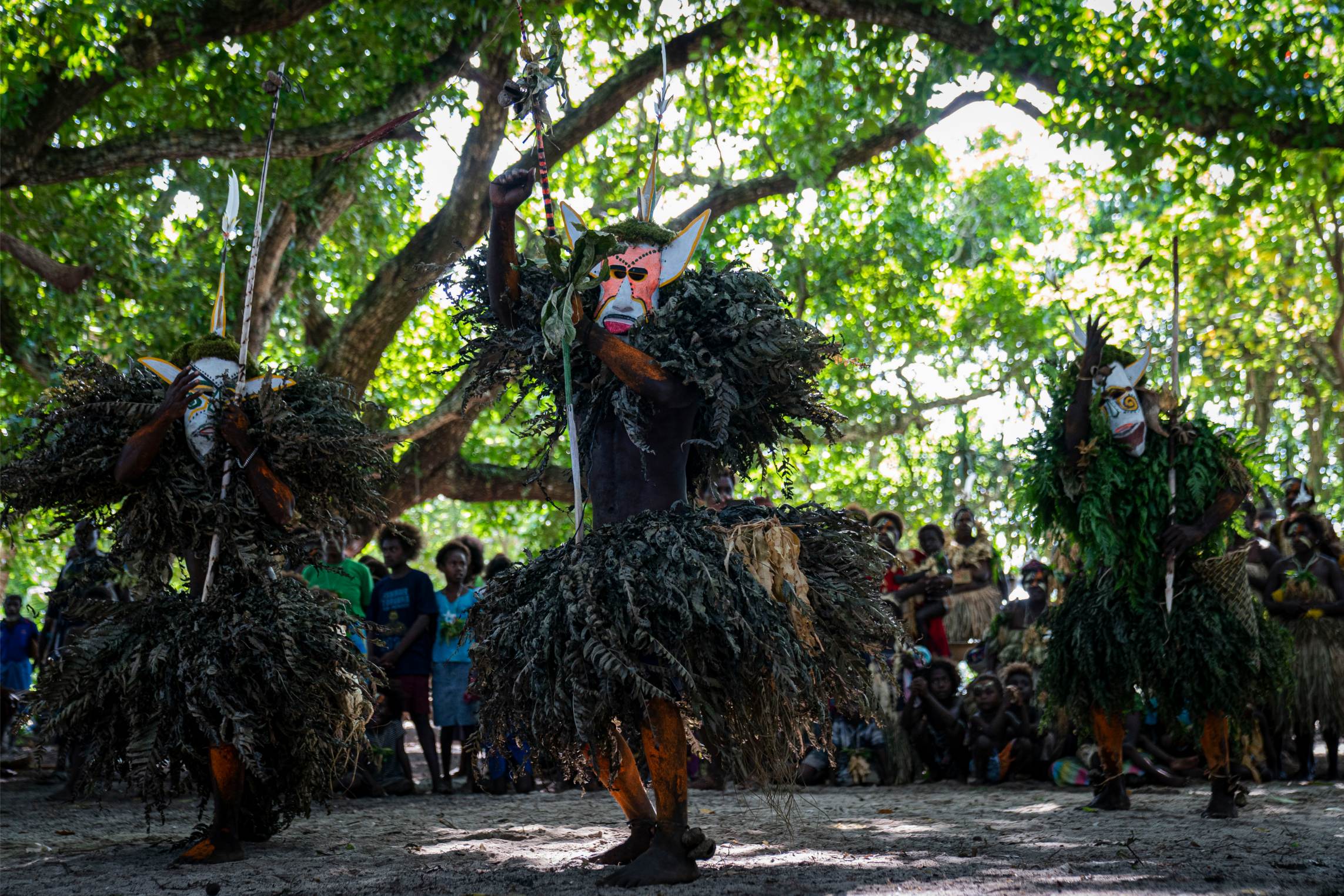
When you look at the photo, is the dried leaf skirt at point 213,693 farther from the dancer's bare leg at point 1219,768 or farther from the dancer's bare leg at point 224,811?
the dancer's bare leg at point 1219,768

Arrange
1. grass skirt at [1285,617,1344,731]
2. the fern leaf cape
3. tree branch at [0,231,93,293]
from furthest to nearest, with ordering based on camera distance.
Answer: tree branch at [0,231,93,293], grass skirt at [1285,617,1344,731], the fern leaf cape

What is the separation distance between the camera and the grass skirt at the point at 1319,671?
25.6 feet

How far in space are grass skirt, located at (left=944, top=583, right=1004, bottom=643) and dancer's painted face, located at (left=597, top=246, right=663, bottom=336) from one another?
6119mm

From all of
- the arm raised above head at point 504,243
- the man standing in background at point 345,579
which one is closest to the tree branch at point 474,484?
the man standing in background at point 345,579

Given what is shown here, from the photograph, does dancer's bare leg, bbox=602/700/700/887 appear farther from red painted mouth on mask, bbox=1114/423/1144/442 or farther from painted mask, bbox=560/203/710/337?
red painted mouth on mask, bbox=1114/423/1144/442

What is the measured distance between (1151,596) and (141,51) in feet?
26.2

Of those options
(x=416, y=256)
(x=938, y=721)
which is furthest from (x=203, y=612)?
(x=416, y=256)

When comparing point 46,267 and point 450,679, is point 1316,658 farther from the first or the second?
point 46,267

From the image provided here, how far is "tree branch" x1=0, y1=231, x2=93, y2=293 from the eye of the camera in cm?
850

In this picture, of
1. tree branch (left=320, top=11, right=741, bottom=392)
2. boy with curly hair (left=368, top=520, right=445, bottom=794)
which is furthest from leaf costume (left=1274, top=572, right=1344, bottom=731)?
tree branch (left=320, top=11, right=741, bottom=392)

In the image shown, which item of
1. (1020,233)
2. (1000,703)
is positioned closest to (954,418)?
(1020,233)

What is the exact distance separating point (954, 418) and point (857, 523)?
16428mm

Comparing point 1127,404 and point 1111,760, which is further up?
point 1127,404

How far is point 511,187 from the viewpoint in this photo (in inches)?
159
